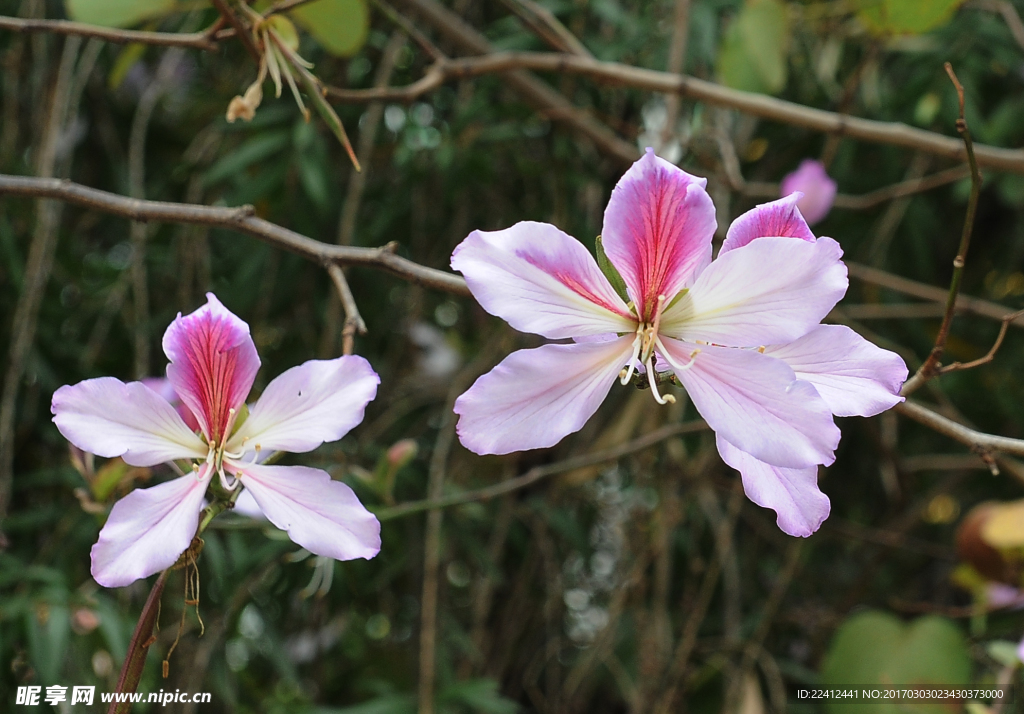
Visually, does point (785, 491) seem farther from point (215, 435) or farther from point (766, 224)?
point (215, 435)

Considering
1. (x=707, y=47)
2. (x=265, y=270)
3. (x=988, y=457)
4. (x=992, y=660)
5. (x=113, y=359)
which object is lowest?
(x=992, y=660)

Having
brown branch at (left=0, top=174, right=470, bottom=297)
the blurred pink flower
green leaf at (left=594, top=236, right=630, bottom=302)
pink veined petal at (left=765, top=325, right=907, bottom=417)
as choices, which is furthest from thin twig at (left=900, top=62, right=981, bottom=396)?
the blurred pink flower

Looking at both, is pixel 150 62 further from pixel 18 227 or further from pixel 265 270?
pixel 265 270

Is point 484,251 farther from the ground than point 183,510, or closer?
farther from the ground

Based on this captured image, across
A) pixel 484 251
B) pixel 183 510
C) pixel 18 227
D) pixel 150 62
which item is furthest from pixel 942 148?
pixel 150 62

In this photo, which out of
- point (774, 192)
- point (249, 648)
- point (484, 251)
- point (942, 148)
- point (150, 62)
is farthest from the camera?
point (150, 62)

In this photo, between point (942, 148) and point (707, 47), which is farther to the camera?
point (707, 47)

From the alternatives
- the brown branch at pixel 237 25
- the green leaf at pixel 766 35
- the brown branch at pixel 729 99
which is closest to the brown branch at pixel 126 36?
the brown branch at pixel 237 25
